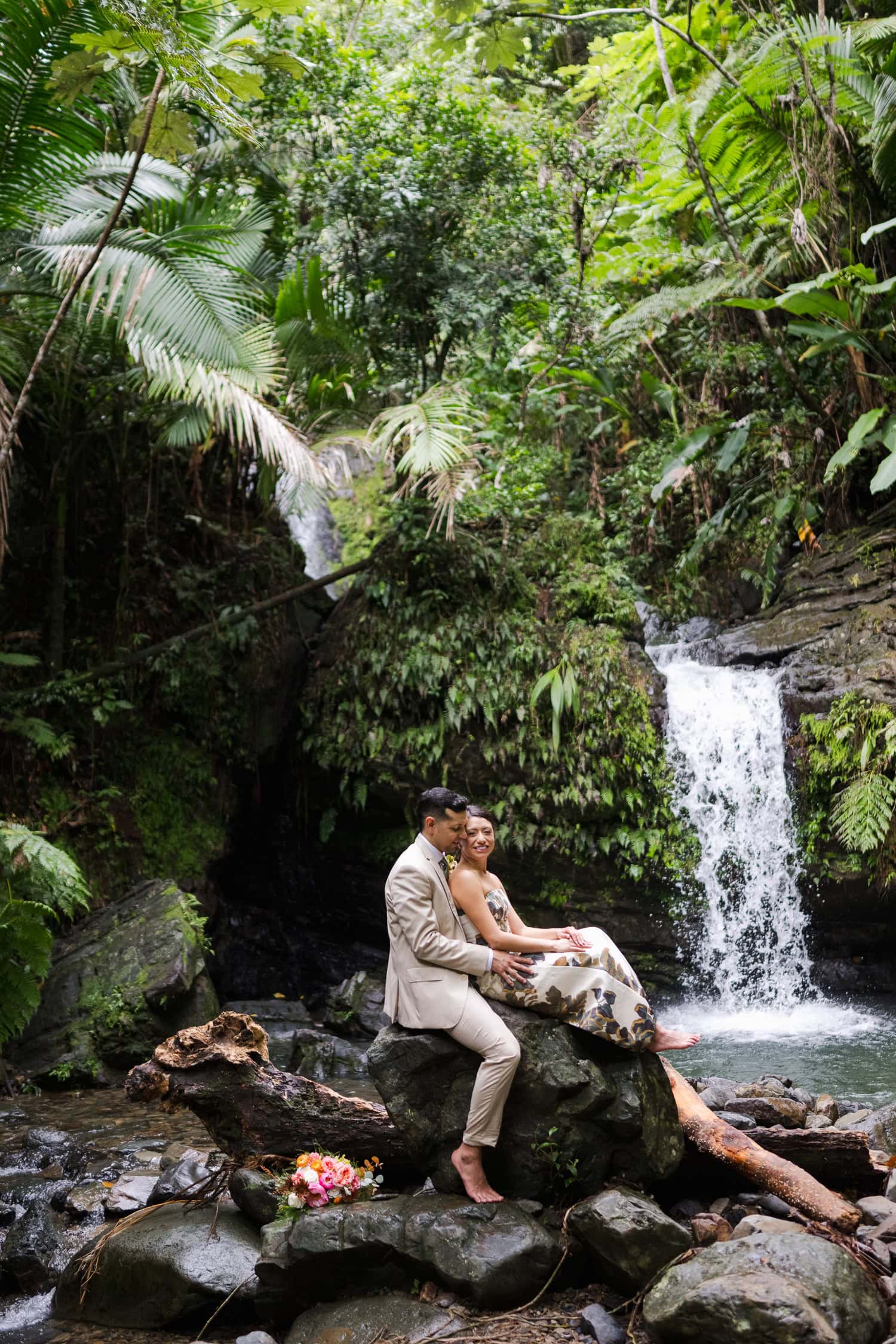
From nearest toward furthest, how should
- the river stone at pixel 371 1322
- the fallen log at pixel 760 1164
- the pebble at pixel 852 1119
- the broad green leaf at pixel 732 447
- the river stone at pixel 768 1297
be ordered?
the river stone at pixel 768 1297 < the river stone at pixel 371 1322 < the fallen log at pixel 760 1164 < the pebble at pixel 852 1119 < the broad green leaf at pixel 732 447

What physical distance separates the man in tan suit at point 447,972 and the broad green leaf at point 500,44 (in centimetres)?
378

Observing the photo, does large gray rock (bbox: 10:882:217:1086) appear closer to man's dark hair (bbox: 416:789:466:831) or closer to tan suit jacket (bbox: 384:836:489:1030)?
tan suit jacket (bbox: 384:836:489:1030)

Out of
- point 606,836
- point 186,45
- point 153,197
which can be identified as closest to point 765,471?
point 606,836

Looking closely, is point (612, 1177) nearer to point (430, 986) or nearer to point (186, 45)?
point (430, 986)

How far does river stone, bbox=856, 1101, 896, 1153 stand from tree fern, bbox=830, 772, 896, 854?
301cm

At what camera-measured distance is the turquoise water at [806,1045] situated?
21.6ft

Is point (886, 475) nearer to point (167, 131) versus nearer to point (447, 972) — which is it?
point (167, 131)

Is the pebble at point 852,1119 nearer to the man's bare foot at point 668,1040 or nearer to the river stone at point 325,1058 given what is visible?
the man's bare foot at point 668,1040

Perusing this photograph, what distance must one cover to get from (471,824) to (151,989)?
425 centimetres

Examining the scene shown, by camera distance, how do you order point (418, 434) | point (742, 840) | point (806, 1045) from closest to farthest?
point (806, 1045), point (418, 434), point (742, 840)

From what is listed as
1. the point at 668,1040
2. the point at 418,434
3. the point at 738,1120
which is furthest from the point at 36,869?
the point at 418,434

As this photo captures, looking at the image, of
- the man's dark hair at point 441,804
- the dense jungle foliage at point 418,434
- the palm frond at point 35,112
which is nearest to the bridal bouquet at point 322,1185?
the man's dark hair at point 441,804

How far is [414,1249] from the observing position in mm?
3672

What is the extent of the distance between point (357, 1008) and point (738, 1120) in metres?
4.63
